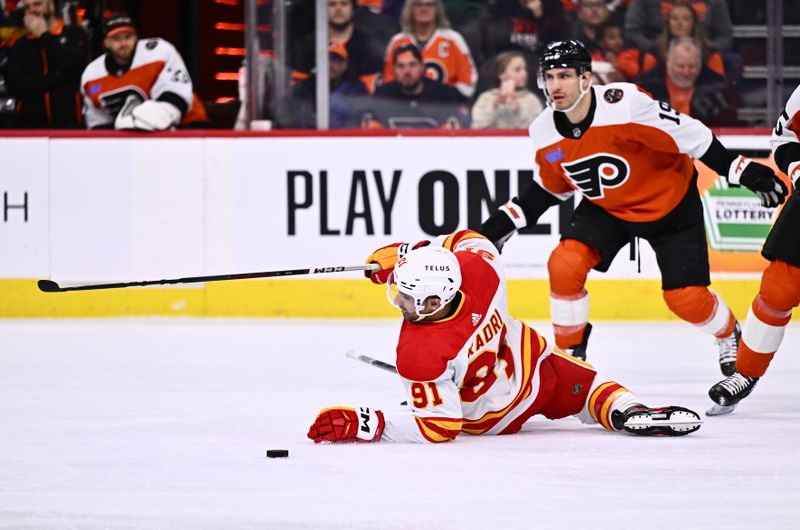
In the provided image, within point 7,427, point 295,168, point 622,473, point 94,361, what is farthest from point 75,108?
point 622,473

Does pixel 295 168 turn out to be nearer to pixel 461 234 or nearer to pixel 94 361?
pixel 94 361

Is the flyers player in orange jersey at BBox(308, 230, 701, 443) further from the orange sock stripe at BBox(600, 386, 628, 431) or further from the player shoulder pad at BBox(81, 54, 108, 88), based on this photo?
the player shoulder pad at BBox(81, 54, 108, 88)

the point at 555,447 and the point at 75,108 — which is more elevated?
the point at 75,108

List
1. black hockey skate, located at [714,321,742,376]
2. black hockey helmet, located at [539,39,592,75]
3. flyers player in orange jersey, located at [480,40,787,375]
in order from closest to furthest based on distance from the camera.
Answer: black hockey helmet, located at [539,39,592,75]
flyers player in orange jersey, located at [480,40,787,375]
black hockey skate, located at [714,321,742,376]

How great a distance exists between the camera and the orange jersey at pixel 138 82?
8.20 meters

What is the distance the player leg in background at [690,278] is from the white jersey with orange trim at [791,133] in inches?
28.3

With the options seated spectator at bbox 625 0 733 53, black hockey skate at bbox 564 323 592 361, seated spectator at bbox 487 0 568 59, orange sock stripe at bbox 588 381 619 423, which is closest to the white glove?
seated spectator at bbox 487 0 568 59

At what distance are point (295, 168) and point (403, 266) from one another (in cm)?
412

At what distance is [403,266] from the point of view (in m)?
3.89

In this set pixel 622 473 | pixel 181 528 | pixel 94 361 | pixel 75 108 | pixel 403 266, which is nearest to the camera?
pixel 181 528

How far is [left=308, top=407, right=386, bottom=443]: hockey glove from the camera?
13.3ft

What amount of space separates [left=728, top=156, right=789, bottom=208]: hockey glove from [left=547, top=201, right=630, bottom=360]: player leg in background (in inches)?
22.3

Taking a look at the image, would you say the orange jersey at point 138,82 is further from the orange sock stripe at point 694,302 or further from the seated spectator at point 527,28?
the orange sock stripe at point 694,302

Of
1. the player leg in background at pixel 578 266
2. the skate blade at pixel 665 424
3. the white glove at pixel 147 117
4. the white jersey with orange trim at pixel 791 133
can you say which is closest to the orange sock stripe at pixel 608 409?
the skate blade at pixel 665 424
